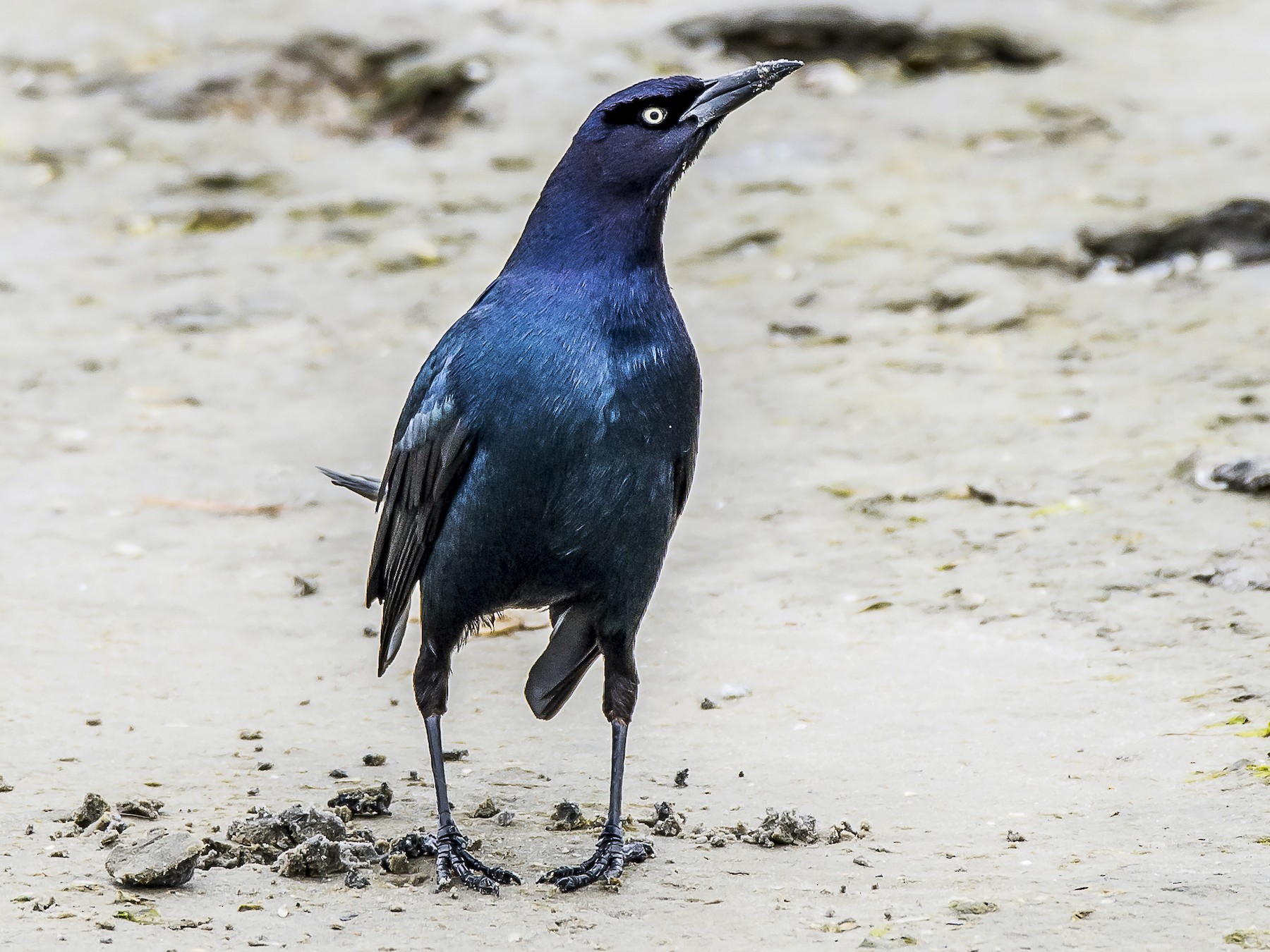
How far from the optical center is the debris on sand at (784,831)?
11.3 feet

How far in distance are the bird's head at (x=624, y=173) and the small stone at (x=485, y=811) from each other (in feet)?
4.09

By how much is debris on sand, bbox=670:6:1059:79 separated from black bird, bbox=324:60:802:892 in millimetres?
6601

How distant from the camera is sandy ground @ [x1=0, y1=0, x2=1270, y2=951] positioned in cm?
329

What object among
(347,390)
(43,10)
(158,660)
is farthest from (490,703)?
(43,10)

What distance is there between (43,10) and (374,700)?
8546 millimetres

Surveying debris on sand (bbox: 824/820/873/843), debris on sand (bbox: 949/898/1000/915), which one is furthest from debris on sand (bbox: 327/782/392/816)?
debris on sand (bbox: 949/898/1000/915)

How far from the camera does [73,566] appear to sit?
5266mm

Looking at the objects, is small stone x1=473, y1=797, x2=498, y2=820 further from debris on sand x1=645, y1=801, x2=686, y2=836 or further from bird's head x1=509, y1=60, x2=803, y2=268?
bird's head x1=509, y1=60, x2=803, y2=268

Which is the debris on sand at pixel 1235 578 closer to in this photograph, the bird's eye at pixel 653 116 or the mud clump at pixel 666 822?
the mud clump at pixel 666 822

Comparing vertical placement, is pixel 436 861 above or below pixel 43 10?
below

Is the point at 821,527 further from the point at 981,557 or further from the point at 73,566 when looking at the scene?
the point at 73,566

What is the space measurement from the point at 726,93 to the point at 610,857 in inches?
68.1

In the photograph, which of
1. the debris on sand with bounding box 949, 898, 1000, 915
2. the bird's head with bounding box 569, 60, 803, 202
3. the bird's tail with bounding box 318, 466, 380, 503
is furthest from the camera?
the bird's tail with bounding box 318, 466, 380, 503

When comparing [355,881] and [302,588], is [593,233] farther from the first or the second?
[302,588]
